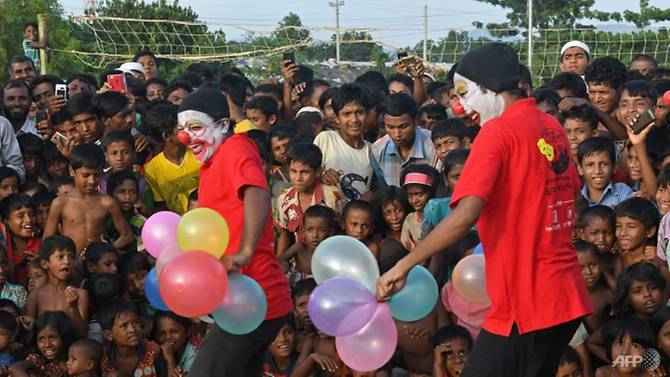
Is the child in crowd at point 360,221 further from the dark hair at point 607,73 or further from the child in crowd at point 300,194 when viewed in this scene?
the dark hair at point 607,73

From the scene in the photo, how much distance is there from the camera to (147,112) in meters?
9.21

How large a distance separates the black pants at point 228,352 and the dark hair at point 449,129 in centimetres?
334

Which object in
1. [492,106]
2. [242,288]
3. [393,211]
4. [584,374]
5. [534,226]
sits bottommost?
[584,374]

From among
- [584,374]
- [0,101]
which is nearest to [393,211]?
[584,374]

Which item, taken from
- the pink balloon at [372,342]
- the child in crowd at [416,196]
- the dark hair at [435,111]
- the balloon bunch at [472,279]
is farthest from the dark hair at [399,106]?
the pink balloon at [372,342]

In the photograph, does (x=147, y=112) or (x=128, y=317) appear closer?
(x=128, y=317)

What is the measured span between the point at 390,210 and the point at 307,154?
0.73 metres

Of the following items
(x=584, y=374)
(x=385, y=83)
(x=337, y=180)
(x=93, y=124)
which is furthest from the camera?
(x=385, y=83)

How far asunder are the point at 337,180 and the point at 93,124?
2.17m

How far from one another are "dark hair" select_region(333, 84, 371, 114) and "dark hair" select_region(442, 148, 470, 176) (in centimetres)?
101

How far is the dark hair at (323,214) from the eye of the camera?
794 centimetres

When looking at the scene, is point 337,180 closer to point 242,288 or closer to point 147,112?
point 147,112

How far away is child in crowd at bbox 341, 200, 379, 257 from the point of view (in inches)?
308

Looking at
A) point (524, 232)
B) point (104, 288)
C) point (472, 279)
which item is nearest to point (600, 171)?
point (472, 279)
